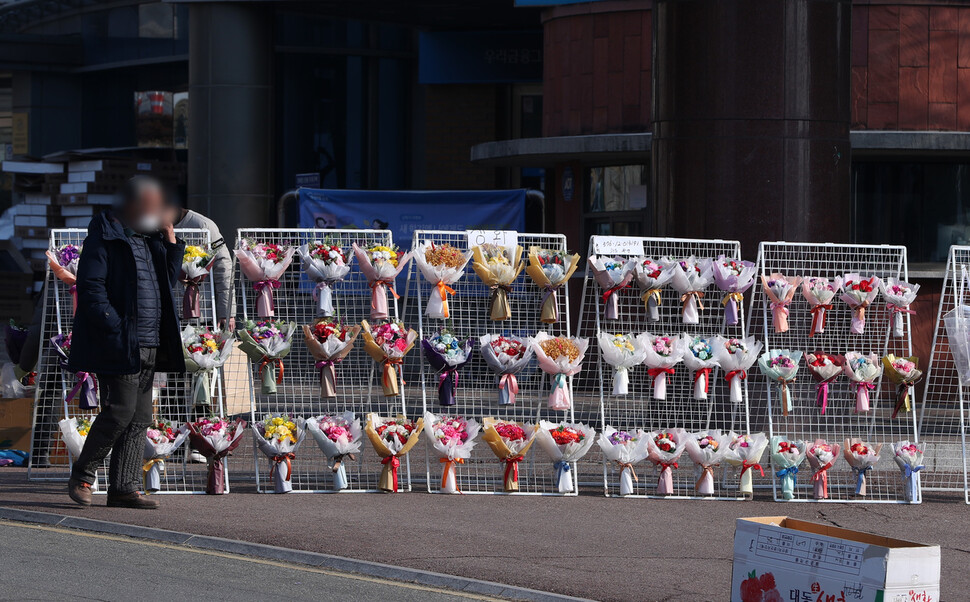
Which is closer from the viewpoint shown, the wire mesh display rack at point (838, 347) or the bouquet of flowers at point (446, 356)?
the bouquet of flowers at point (446, 356)

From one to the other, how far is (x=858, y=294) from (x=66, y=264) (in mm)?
5622

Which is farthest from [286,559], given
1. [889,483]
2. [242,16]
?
[242,16]

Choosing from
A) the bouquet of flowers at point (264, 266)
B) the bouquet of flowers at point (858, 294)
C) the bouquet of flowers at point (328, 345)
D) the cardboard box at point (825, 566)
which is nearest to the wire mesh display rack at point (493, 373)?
the bouquet of flowers at point (328, 345)

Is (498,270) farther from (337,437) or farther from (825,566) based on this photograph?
(825,566)

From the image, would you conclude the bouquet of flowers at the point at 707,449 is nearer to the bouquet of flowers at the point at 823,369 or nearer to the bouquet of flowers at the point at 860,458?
the bouquet of flowers at the point at 823,369

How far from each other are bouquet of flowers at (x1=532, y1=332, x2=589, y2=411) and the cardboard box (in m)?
3.43

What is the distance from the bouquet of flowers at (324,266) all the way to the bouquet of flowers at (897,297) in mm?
3882

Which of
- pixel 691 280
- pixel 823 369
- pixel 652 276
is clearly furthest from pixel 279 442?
pixel 823 369

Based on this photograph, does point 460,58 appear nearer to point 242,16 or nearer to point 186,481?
point 242,16

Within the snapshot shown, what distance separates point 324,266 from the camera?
30.3 ft

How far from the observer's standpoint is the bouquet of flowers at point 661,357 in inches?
369

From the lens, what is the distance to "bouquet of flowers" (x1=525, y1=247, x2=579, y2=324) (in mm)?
9414

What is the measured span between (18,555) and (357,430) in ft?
8.71

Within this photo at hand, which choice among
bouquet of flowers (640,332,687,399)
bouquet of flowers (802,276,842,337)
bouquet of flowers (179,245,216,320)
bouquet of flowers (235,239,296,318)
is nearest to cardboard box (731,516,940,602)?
bouquet of flowers (640,332,687,399)
